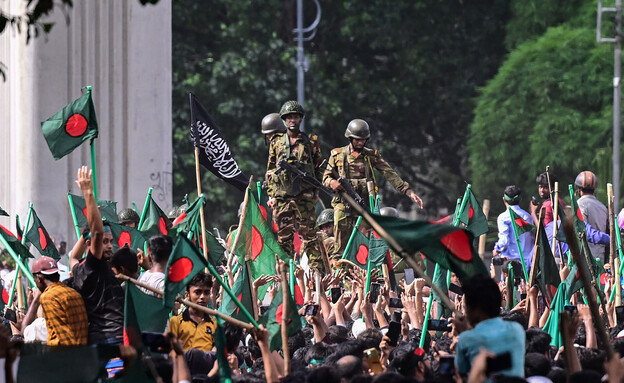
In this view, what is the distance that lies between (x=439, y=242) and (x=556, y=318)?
2.24 m

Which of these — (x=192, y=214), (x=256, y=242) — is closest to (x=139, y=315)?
(x=192, y=214)

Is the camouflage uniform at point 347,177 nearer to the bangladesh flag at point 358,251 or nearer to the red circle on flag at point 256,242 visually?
the bangladesh flag at point 358,251

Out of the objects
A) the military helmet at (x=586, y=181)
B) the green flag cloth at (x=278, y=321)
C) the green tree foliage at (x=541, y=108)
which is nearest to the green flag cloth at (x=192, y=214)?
the green flag cloth at (x=278, y=321)

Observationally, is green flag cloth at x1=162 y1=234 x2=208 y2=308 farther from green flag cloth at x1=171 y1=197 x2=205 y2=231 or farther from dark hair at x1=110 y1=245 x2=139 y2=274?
green flag cloth at x1=171 y1=197 x2=205 y2=231

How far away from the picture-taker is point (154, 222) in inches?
514

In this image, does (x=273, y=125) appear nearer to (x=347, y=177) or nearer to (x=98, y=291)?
(x=347, y=177)

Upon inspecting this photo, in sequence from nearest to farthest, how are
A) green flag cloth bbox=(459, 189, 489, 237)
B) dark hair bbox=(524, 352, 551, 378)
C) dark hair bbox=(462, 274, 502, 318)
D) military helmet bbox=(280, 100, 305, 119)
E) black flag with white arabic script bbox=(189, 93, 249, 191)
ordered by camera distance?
dark hair bbox=(462, 274, 502, 318) < dark hair bbox=(524, 352, 551, 378) < black flag with white arabic script bbox=(189, 93, 249, 191) < green flag cloth bbox=(459, 189, 489, 237) < military helmet bbox=(280, 100, 305, 119)

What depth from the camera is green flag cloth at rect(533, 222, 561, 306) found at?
10828 millimetres

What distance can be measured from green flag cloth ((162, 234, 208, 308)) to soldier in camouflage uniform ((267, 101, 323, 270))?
22.7 ft

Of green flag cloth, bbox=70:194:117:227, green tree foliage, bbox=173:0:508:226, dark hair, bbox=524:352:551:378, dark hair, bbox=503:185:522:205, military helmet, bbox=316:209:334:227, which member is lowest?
dark hair, bbox=524:352:551:378

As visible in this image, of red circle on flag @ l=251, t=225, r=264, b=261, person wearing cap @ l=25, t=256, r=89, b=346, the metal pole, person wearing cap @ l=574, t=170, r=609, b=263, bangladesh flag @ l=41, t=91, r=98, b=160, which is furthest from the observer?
the metal pole

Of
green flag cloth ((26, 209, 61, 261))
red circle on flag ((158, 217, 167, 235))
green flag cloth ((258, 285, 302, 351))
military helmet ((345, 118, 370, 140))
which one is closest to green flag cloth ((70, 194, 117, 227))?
green flag cloth ((26, 209, 61, 261))

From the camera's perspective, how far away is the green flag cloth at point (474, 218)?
42.3 ft

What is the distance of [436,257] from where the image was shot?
809 centimetres
